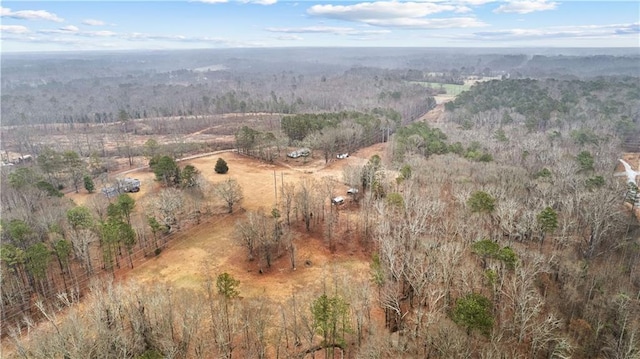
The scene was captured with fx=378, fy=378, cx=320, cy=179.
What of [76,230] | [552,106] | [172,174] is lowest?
[76,230]

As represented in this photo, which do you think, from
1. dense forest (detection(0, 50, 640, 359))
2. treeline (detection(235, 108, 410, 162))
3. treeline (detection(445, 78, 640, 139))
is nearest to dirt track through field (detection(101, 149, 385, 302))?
dense forest (detection(0, 50, 640, 359))

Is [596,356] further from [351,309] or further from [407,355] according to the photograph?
[351,309]

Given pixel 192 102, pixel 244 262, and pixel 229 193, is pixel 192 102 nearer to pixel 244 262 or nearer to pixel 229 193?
pixel 229 193

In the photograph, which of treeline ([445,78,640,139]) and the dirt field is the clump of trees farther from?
treeline ([445,78,640,139])

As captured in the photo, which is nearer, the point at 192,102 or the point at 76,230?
the point at 76,230

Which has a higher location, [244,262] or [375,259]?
[375,259]

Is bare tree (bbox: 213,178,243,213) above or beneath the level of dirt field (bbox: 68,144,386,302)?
above

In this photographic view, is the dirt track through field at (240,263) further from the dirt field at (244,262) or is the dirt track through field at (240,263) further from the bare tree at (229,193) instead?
the bare tree at (229,193)

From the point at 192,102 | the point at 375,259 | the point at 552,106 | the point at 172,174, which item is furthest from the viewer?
the point at 192,102

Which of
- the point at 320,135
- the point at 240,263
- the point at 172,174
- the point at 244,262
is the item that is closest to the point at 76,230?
the point at 240,263

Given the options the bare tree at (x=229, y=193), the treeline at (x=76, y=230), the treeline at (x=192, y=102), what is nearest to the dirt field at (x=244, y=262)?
the bare tree at (x=229, y=193)

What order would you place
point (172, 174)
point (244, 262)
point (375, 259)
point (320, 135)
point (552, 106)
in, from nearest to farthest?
1. point (375, 259)
2. point (244, 262)
3. point (172, 174)
4. point (320, 135)
5. point (552, 106)

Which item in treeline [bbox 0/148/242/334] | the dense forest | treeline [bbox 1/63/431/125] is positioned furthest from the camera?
treeline [bbox 1/63/431/125]
